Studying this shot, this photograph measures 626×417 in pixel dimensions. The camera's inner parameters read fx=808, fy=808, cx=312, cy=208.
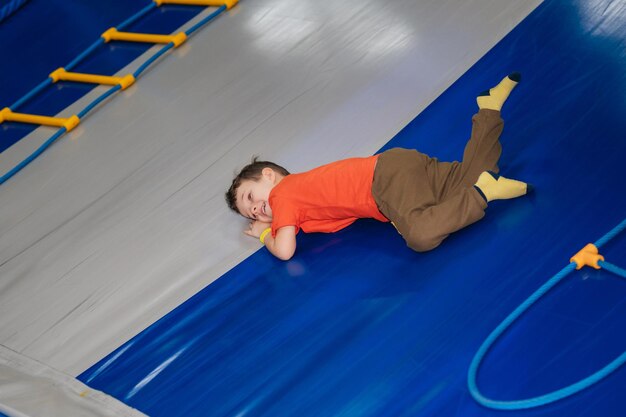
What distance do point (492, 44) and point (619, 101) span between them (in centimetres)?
76

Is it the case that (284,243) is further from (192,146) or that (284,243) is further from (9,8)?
(9,8)

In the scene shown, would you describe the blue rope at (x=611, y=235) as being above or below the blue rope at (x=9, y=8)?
below

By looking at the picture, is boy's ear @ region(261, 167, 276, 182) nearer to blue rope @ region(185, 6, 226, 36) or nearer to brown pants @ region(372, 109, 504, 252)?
brown pants @ region(372, 109, 504, 252)

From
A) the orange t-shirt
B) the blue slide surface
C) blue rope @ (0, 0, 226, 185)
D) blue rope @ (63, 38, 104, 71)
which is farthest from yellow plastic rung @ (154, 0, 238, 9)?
the orange t-shirt

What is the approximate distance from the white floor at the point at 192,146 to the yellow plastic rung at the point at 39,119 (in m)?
Result: 0.07

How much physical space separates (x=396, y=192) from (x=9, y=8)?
3.86 metres

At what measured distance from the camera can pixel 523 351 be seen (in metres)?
2.04

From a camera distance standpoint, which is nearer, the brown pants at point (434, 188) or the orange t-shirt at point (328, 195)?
the brown pants at point (434, 188)

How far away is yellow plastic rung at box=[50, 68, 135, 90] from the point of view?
413 cm

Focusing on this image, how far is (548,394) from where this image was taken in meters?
1.88

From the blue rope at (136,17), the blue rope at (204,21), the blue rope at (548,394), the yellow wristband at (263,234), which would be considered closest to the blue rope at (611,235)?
the blue rope at (548,394)

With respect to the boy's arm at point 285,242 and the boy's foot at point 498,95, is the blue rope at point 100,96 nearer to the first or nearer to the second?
the boy's arm at point 285,242

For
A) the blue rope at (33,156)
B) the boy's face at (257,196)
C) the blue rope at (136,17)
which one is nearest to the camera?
the boy's face at (257,196)

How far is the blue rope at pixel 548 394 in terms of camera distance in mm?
1872
